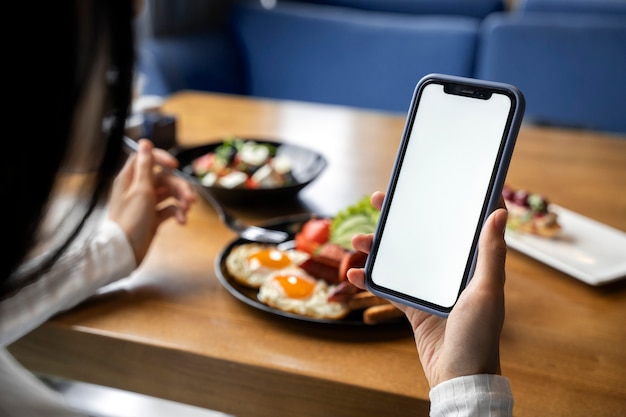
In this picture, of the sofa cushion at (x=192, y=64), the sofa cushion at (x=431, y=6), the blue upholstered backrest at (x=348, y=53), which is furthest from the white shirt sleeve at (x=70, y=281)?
the sofa cushion at (x=431, y=6)

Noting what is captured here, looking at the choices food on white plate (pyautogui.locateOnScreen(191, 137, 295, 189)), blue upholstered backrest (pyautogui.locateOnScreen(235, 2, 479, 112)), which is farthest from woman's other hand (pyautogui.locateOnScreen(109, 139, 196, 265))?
blue upholstered backrest (pyautogui.locateOnScreen(235, 2, 479, 112))

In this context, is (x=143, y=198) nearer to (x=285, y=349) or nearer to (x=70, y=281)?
(x=70, y=281)

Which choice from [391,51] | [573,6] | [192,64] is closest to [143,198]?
[192,64]

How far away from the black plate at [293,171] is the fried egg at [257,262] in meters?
0.23

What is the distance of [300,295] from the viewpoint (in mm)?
897

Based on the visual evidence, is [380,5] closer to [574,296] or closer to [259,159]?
[259,159]

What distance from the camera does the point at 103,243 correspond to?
972mm

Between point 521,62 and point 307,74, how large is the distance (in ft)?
3.10

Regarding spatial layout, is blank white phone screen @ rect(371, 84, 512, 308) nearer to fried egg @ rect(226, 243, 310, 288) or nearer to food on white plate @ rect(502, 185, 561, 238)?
fried egg @ rect(226, 243, 310, 288)

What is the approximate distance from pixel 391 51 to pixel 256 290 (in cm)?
223

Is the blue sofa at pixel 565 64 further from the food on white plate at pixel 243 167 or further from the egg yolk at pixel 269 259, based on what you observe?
the egg yolk at pixel 269 259

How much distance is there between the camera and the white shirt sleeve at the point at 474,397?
64 centimetres

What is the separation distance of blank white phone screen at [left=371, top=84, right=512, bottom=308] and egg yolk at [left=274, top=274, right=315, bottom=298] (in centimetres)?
16

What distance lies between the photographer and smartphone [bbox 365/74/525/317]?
71 cm
